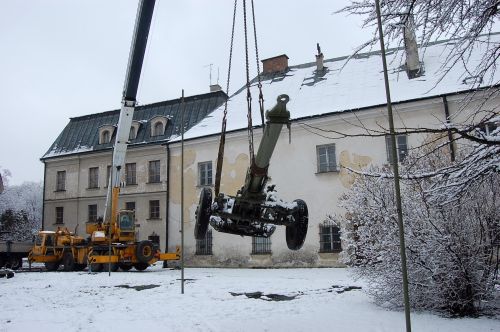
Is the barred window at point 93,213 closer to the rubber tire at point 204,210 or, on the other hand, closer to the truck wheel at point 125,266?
the truck wheel at point 125,266

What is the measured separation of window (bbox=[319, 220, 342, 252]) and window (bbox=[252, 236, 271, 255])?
2.52 meters

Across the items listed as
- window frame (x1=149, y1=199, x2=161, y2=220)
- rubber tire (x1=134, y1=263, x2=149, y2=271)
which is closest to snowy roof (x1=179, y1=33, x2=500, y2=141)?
window frame (x1=149, y1=199, x2=161, y2=220)

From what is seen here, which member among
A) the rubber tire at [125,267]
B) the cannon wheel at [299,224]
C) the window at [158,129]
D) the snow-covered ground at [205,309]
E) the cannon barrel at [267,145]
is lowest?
the snow-covered ground at [205,309]

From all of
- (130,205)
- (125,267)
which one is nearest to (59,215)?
(130,205)

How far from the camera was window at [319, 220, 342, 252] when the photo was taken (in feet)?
60.6

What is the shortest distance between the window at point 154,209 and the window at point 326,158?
9562 mm

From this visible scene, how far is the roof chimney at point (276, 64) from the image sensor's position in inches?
1008

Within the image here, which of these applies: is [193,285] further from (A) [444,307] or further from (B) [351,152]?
(B) [351,152]

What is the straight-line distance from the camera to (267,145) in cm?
571

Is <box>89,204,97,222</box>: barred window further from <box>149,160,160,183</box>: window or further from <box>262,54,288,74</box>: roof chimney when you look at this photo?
<box>262,54,288,74</box>: roof chimney

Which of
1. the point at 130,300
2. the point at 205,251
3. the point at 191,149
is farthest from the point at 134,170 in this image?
the point at 130,300

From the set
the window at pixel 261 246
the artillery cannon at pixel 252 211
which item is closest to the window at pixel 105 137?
the window at pixel 261 246

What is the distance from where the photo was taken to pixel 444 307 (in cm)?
755

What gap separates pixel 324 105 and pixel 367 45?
15.4m
